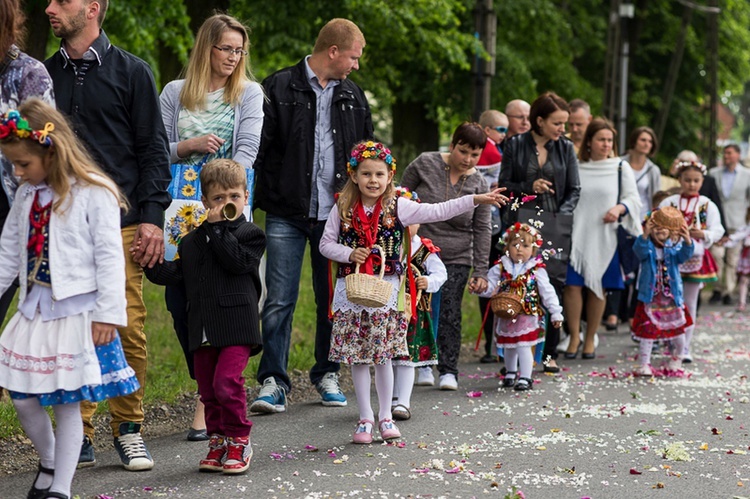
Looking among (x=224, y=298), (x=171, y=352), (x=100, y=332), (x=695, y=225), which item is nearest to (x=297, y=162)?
(x=224, y=298)

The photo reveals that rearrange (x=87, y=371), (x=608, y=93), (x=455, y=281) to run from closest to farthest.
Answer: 1. (x=87, y=371)
2. (x=455, y=281)
3. (x=608, y=93)

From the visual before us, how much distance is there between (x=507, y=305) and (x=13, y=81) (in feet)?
15.8

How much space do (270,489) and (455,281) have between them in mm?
4010

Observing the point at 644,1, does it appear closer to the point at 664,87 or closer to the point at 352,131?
the point at 664,87

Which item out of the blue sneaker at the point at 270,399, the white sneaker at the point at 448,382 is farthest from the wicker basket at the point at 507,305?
the blue sneaker at the point at 270,399

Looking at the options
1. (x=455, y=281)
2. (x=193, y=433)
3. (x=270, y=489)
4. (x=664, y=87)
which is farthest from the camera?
(x=664, y=87)

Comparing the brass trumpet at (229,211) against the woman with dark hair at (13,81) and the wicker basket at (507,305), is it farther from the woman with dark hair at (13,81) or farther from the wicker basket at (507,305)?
the wicker basket at (507,305)

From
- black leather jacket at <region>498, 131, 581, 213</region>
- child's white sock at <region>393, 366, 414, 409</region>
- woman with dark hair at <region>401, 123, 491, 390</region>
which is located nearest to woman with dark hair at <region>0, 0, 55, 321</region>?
child's white sock at <region>393, 366, 414, 409</region>

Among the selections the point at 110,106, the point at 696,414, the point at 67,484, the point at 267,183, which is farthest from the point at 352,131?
the point at 67,484

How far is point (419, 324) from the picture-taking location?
28.9 ft

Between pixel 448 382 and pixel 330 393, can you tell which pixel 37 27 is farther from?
pixel 330 393

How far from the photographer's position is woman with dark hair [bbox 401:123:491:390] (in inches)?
380

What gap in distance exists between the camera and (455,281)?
9.84 meters

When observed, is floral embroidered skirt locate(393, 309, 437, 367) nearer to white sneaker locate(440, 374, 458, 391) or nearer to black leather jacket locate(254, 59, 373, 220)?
white sneaker locate(440, 374, 458, 391)
